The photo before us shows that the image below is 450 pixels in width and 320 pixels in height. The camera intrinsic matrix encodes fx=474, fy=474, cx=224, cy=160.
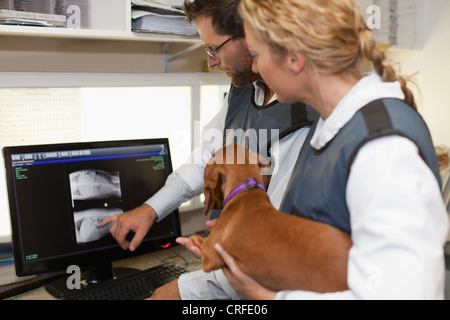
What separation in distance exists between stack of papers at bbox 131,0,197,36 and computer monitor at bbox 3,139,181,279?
15.9 inches

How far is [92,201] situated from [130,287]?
0.31 metres

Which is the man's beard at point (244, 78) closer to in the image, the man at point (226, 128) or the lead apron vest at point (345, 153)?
the man at point (226, 128)

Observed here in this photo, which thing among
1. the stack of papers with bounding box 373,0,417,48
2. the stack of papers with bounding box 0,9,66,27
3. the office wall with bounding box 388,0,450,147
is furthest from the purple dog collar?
the office wall with bounding box 388,0,450,147

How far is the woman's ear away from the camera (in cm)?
91

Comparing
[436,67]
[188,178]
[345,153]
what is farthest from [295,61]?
[436,67]

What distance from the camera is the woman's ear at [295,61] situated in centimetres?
91

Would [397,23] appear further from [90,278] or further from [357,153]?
[90,278]

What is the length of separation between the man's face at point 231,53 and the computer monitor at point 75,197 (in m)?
0.45

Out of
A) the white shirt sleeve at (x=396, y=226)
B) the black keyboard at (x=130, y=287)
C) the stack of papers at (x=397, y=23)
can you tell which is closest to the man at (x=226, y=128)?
the black keyboard at (x=130, y=287)

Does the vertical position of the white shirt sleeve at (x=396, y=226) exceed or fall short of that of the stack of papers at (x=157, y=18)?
it falls short

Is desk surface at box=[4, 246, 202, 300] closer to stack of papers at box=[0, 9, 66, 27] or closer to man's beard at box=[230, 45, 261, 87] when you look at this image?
man's beard at box=[230, 45, 261, 87]

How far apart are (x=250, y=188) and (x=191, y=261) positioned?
0.75m
